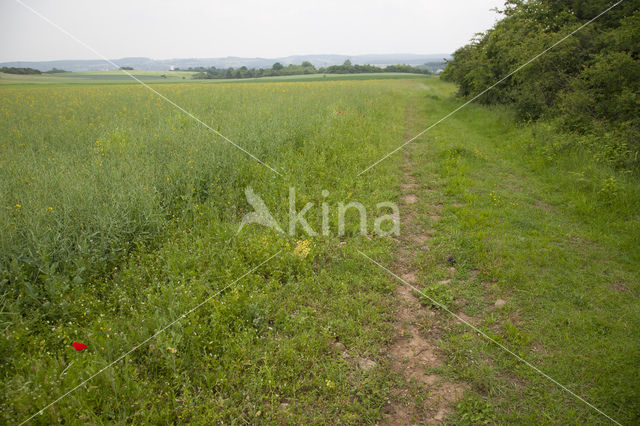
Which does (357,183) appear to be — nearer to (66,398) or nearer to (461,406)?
(461,406)

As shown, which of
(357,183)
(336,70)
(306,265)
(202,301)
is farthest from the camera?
(336,70)

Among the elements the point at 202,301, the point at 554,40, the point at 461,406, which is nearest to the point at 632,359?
the point at 461,406

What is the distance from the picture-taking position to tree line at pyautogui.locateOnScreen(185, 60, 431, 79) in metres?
28.8

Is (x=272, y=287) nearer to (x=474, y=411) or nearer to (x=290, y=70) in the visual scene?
(x=474, y=411)

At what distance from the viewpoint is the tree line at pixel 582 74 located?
800 centimetres

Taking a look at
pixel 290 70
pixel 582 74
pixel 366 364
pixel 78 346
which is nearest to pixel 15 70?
pixel 78 346

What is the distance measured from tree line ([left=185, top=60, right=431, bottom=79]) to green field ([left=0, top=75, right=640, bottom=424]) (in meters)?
18.2

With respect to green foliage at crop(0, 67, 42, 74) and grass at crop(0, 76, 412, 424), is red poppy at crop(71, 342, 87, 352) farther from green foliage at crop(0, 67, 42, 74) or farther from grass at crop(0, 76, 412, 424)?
green foliage at crop(0, 67, 42, 74)

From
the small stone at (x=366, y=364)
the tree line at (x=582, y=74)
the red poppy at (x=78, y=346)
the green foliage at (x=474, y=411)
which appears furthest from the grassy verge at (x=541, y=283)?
the red poppy at (x=78, y=346)

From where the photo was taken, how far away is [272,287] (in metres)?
3.89

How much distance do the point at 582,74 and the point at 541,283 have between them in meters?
9.14

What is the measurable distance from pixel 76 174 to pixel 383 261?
15.7 feet

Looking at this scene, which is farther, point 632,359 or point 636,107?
point 636,107

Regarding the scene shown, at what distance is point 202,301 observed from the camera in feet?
11.3
